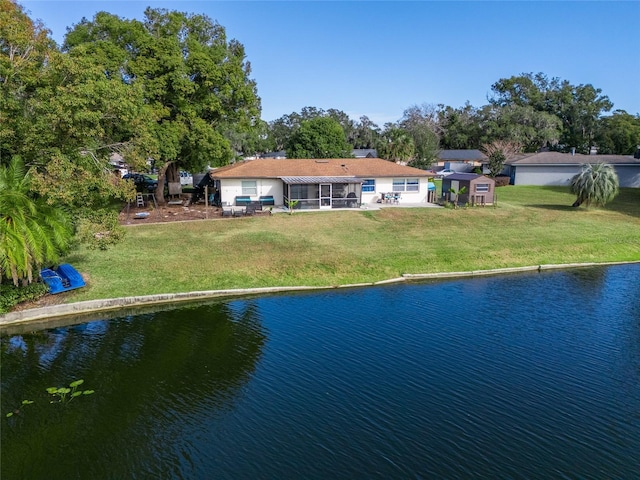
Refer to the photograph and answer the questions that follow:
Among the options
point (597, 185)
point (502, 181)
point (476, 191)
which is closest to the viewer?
point (597, 185)

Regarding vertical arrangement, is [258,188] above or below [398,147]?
below

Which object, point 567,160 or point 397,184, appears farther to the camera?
point 567,160

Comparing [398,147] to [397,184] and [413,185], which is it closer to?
[413,185]

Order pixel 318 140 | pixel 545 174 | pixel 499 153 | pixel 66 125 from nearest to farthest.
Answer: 1. pixel 66 125
2. pixel 545 174
3. pixel 499 153
4. pixel 318 140

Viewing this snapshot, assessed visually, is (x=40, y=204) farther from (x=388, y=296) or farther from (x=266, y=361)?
(x=388, y=296)

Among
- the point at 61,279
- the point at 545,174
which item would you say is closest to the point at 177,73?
the point at 61,279

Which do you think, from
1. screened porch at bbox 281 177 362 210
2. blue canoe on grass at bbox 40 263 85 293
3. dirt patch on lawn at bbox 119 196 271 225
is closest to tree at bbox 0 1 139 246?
blue canoe on grass at bbox 40 263 85 293

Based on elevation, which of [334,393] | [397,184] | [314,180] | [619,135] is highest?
[619,135]
